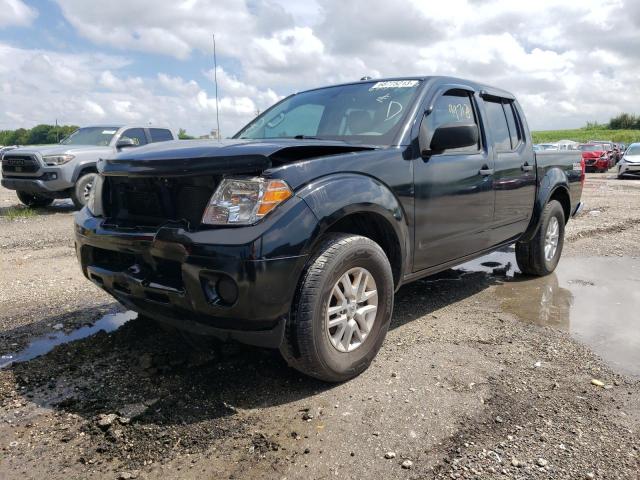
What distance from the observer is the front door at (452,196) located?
3.54 meters

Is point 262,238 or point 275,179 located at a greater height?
point 275,179

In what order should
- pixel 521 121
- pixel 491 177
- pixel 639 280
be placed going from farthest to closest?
pixel 639 280
pixel 521 121
pixel 491 177

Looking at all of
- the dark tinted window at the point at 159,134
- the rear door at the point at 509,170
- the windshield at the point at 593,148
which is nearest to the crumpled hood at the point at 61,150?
the dark tinted window at the point at 159,134

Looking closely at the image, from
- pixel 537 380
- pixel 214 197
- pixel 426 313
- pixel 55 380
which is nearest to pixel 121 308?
pixel 55 380

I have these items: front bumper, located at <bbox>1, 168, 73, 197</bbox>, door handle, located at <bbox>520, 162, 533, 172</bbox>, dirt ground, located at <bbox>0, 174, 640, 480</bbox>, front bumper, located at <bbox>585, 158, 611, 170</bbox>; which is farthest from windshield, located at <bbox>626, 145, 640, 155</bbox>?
front bumper, located at <bbox>1, 168, 73, 197</bbox>

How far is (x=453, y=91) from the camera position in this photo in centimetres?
412

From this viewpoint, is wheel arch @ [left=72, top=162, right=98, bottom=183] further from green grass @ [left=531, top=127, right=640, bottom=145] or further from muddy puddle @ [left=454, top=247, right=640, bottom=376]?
green grass @ [left=531, top=127, right=640, bottom=145]

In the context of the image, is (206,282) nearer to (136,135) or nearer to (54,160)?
(54,160)

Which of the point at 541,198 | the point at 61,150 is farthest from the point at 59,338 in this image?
the point at 61,150

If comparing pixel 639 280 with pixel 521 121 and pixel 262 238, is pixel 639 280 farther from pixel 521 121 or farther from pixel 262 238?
pixel 262 238

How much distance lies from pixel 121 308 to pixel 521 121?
413 centimetres

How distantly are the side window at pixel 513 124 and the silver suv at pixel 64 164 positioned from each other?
7199mm

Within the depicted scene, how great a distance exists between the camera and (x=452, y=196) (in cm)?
378

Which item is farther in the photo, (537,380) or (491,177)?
(491,177)
